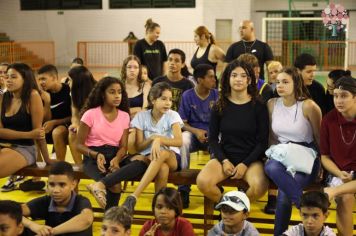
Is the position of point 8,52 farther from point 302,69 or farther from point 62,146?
point 302,69

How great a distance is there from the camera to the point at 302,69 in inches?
204

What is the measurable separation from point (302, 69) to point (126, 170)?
2056 mm

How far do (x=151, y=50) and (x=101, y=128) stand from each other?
366cm

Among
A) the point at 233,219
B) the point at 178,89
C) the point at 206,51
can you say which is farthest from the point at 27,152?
the point at 206,51

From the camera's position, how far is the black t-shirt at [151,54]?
817 cm

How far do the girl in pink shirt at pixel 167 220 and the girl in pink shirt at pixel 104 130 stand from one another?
944 millimetres

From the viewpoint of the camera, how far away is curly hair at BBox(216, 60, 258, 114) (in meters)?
4.52

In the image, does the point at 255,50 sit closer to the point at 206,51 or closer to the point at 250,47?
the point at 250,47

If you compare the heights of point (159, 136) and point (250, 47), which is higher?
point (250, 47)

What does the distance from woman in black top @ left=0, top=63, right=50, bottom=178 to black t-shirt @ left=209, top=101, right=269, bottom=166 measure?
5.46 feet

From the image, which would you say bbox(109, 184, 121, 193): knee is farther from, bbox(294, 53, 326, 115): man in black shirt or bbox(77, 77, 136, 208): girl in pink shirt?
bbox(294, 53, 326, 115): man in black shirt

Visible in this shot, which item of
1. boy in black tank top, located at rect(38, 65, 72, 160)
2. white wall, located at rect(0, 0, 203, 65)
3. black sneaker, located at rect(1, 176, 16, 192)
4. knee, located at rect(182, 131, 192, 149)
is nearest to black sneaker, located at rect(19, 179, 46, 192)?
black sneaker, located at rect(1, 176, 16, 192)

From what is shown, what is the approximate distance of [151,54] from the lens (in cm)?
817

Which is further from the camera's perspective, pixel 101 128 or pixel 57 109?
pixel 57 109
